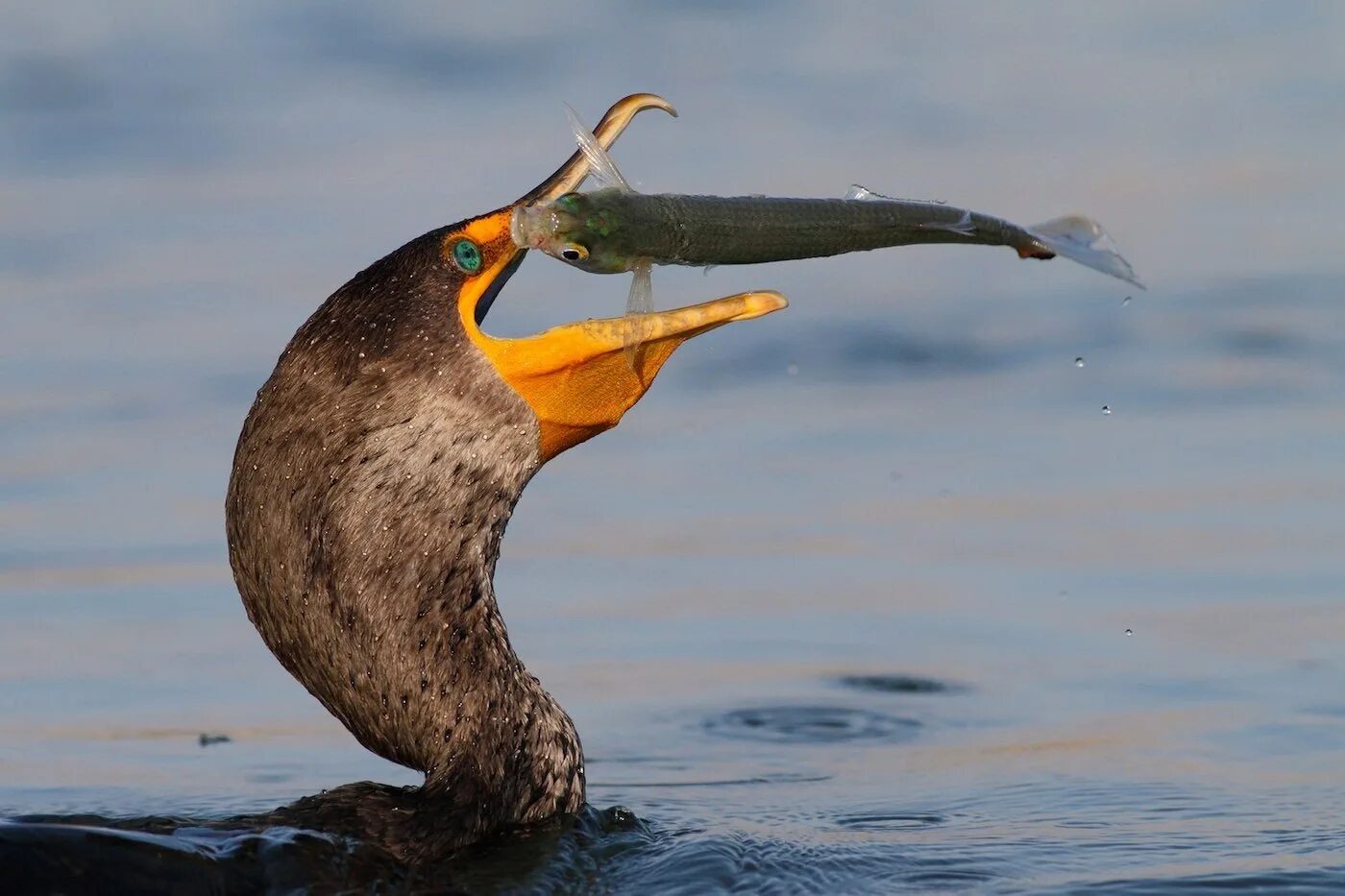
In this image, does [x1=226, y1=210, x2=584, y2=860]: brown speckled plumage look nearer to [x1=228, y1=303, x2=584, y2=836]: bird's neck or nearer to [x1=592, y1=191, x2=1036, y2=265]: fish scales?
[x1=228, y1=303, x2=584, y2=836]: bird's neck

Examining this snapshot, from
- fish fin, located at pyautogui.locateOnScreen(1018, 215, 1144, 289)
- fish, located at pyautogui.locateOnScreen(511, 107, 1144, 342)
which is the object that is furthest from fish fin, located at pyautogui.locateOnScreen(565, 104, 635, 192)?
fish fin, located at pyautogui.locateOnScreen(1018, 215, 1144, 289)

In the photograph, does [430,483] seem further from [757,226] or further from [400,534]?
[757,226]

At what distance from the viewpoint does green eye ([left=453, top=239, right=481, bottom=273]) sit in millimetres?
5508

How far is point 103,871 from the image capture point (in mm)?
4691

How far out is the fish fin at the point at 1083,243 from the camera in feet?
18.1

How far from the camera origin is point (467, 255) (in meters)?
5.52

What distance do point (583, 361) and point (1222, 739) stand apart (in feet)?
7.36

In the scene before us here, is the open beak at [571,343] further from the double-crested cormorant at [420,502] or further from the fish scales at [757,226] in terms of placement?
the fish scales at [757,226]

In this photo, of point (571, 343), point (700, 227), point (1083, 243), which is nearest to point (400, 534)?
point (571, 343)

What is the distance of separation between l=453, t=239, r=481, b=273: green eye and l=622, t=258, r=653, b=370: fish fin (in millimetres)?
365

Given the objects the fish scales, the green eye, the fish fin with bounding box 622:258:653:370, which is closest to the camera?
the fish scales

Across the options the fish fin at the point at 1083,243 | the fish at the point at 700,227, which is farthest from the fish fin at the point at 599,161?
the fish fin at the point at 1083,243

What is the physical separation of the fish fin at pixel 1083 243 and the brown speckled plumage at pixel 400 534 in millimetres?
1254

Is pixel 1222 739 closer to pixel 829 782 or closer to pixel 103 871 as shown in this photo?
pixel 829 782
